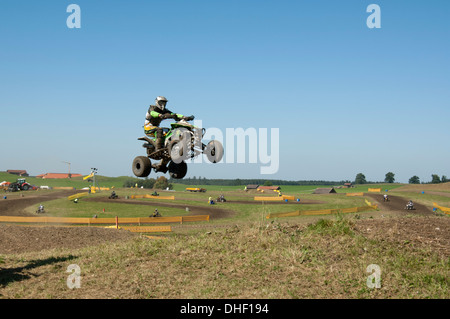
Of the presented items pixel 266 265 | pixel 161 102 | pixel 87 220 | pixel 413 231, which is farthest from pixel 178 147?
pixel 87 220

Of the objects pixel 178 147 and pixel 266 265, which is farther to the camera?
pixel 266 265

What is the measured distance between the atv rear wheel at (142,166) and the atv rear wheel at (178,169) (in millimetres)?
625

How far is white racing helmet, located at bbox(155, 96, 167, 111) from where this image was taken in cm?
943

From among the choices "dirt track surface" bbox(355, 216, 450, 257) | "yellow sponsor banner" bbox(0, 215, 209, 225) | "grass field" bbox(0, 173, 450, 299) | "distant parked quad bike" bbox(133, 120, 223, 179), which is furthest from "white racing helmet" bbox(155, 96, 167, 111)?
"yellow sponsor banner" bbox(0, 215, 209, 225)

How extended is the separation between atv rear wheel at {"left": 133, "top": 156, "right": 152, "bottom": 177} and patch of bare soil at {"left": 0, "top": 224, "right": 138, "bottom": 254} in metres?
12.6

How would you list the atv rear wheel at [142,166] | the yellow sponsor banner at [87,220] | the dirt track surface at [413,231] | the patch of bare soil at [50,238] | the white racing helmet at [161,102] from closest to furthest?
1. the white racing helmet at [161,102]
2. the atv rear wheel at [142,166]
3. the dirt track surface at [413,231]
4. the patch of bare soil at [50,238]
5. the yellow sponsor banner at [87,220]

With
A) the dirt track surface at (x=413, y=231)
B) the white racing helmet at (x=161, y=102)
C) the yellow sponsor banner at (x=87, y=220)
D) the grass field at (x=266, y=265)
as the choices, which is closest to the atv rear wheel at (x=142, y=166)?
the white racing helmet at (x=161, y=102)

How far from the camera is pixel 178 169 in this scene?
1046cm

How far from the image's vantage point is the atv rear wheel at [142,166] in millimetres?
10259

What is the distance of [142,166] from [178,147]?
1.72 meters

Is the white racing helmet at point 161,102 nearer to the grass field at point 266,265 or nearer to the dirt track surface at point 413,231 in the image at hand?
the grass field at point 266,265

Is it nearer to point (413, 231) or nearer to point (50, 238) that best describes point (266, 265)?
point (413, 231)
